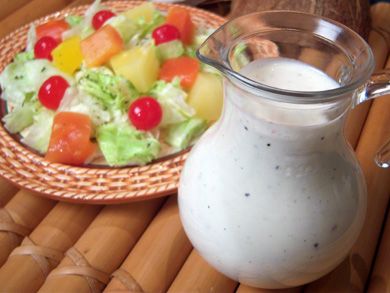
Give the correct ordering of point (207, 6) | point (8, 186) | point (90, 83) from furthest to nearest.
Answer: point (207, 6)
point (90, 83)
point (8, 186)

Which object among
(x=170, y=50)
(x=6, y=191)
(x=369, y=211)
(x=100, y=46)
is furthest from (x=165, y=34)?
(x=369, y=211)

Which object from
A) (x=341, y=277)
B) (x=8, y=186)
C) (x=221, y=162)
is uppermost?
(x=221, y=162)

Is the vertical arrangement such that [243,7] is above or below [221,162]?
below

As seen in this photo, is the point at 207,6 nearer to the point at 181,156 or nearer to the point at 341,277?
the point at 181,156

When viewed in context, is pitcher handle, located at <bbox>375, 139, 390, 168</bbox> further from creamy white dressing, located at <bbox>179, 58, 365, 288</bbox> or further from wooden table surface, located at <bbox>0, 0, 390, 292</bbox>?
wooden table surface, located at <bbox>0, 0, 390, 292</bbox>

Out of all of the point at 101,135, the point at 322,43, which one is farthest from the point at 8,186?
the point at 322,43

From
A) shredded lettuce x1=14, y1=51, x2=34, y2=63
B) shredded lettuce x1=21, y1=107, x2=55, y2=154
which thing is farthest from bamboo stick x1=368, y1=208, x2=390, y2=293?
shredded lettuce x1=14, y1=51, x2=34, y2=63

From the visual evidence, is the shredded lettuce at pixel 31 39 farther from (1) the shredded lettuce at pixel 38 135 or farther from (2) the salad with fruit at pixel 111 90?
(1) the shredded lettuce at pixel 38 135

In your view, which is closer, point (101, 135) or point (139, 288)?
point (139, 288)
